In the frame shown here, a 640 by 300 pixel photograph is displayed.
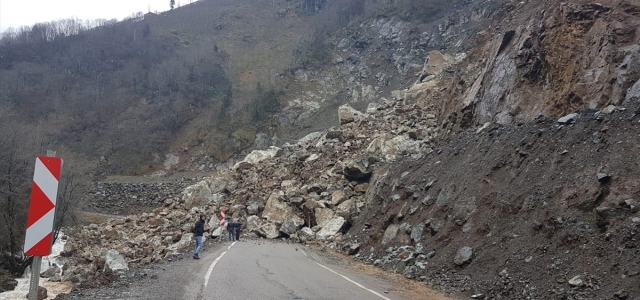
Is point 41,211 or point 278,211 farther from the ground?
point 41,211

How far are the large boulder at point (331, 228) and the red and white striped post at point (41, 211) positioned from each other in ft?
51.4

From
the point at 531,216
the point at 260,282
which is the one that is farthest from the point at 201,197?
the point at 531,216

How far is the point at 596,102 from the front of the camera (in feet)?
40.7

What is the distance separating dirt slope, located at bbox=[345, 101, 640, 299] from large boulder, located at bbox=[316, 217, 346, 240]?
3.73 meters

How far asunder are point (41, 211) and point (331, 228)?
1604cm

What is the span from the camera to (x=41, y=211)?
4.03m

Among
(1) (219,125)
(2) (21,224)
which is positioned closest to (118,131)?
(1) (219,125)

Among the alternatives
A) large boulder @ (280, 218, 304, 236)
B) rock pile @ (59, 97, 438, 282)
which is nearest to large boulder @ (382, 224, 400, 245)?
rock pile @ (59, 97, 438, 282)

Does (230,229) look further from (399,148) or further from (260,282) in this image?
(260,282)

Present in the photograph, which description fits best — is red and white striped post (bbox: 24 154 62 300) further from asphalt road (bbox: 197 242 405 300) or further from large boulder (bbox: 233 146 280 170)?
large boulder (bbox: 233 146 280 170)

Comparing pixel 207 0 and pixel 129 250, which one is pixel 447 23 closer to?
pixel 129 250

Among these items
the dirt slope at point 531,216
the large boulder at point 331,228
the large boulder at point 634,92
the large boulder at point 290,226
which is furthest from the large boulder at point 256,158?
the large boulder at point 634,92

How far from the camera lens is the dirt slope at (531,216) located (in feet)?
25.7

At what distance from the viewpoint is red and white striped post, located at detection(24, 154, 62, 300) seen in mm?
3947
